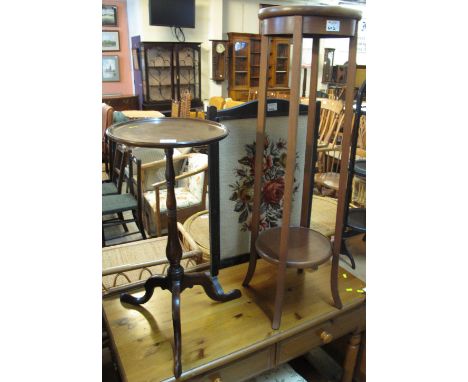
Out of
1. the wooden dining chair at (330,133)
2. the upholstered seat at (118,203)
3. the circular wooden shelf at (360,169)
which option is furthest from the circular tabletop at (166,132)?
the wooden dining chair at (330,133)

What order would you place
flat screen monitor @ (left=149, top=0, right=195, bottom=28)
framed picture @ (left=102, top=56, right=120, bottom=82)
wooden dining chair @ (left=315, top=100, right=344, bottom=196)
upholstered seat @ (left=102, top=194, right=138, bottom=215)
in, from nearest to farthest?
upholstered seat @ (left=102, top=194, right=138, bottom=215) < wooden dining chair @ (left=315, top=100, right=344, bottom=196) < flat screen monitor @ (left=149, top=0, right=195, bottom=28) < framed picture @ (left=102, top=56, right=120, bottom=82)

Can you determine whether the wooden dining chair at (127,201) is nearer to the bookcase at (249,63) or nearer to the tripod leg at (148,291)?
the tripod leg at (148,291)

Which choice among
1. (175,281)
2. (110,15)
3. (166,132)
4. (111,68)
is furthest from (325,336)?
(110,15)

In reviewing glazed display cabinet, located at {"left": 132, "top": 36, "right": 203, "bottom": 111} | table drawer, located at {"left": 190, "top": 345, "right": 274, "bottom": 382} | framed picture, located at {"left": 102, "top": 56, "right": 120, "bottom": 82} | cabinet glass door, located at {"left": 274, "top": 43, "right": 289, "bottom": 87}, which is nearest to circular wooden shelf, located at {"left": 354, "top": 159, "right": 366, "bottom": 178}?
table drawer, located at {"left": 190, "top": 345, "right": 274, "bottom": 382}

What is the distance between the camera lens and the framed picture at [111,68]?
608cm

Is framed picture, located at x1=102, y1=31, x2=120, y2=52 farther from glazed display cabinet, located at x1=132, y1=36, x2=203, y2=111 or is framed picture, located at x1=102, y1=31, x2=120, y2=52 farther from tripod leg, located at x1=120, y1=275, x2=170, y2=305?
tripod leg, located at x1=120, y1=275, x2=170, y2=305

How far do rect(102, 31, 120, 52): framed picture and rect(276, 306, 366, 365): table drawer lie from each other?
6.12 m

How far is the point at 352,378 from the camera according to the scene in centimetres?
139

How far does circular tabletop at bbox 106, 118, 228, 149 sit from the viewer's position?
78cm

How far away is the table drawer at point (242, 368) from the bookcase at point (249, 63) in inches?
208

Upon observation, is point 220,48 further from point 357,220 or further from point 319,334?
point 319,334

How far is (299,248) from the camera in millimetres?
1139
